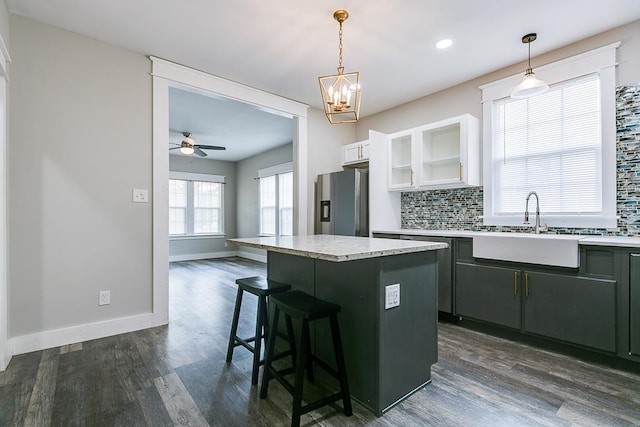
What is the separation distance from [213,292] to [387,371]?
3.28m

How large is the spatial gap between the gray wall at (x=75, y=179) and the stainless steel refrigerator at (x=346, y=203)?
7.00 ft

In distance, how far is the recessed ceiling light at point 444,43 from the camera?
2766 millimetres

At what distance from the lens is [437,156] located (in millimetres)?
3850

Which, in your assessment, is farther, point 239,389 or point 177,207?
point 177,207

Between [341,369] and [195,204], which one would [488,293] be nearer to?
[341,369]

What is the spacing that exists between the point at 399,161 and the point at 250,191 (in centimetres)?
476

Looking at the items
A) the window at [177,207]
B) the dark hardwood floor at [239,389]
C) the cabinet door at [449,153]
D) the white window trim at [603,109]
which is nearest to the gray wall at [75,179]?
the dark hardwood floor at [239,389]

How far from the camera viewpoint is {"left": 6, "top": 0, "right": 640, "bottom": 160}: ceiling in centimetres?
232

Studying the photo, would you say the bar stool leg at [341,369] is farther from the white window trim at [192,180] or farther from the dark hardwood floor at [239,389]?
the white window trim at [192,180]

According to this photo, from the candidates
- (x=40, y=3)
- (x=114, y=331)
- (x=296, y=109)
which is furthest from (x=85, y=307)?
(x=296, y=109)

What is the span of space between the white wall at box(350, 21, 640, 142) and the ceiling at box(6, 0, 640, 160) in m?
0.08

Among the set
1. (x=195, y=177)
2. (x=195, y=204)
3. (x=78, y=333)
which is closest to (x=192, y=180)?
(x=195, y=177)

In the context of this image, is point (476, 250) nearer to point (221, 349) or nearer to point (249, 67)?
point (221, 349)

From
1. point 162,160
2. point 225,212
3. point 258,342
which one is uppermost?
point 162,160
